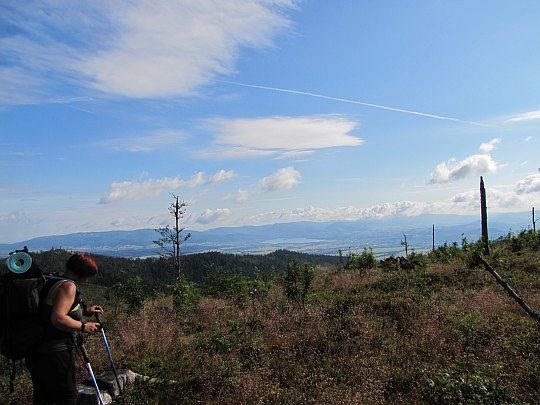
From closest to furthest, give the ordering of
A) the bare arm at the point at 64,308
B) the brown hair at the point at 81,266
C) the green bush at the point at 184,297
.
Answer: the bare arm at the point at 64,308
the brown hair at the point at 81,266
the green bush at the point at 184,297

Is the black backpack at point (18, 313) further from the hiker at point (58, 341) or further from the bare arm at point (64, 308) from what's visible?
the bare arm at point (64, 308)

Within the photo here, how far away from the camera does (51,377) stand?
4121 mm

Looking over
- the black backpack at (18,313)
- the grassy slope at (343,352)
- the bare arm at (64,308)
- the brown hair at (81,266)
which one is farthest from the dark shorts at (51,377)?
the grassy slope at (343,352)

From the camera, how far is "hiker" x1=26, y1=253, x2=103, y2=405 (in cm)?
405

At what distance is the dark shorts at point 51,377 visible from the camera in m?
4.10

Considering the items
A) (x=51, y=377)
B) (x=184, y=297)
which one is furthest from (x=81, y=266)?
(x=184, y=297)

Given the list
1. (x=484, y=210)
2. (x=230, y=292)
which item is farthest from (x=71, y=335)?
(x=484, y=210)

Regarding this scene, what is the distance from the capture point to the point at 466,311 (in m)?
8.60

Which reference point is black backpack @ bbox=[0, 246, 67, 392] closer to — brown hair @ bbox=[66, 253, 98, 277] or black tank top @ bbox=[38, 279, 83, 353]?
black tank top @ bbox=[38, 279, 83, 353]

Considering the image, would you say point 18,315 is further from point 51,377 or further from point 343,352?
point 343,352

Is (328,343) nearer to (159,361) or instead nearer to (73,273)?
(159,361)

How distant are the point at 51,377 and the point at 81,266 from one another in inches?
48.4

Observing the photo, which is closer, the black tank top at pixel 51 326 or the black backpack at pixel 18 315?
the black backpack at pixel 18 315

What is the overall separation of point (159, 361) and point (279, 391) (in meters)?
2.64
